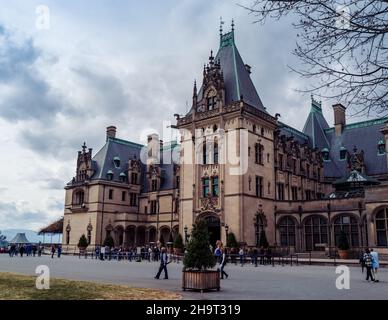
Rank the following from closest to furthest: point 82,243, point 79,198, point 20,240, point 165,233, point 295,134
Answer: point 82,243 < point 295,134 < point 165,233 < point 79,198 < point 20,240

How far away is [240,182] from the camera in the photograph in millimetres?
44844

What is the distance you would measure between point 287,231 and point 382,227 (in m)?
12.4

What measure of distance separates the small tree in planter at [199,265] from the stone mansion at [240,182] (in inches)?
1065

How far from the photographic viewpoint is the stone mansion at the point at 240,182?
45000 millimetres

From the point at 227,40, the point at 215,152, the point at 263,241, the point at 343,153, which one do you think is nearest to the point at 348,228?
the point at 263,241

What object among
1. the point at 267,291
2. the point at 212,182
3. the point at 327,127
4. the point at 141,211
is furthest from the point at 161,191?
the point at 267,291

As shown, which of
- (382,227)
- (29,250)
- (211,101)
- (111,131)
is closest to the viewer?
(382,227)

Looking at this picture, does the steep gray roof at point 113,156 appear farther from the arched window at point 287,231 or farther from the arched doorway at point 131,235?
the arched window at point 287,231

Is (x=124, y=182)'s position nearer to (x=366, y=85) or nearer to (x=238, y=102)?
(x=238, y=102)

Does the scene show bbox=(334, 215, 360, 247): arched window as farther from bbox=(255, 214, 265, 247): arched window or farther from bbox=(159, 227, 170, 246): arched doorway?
bbox=(159, 227, 170, 246): arched doorway

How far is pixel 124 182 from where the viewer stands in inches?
2534

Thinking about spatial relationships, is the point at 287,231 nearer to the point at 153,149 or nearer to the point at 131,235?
the point at 131,235

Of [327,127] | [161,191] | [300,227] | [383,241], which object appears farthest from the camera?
[327,127]

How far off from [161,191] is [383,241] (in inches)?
1328
